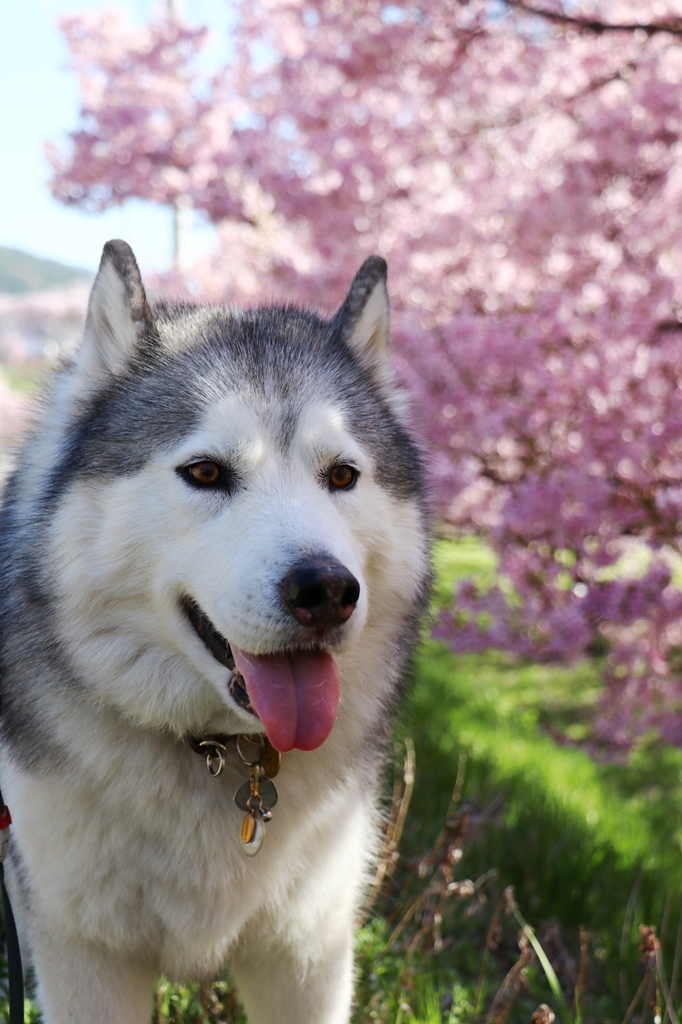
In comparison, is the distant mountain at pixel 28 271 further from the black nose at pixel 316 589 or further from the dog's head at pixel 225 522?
the black nose at pixel 316 589

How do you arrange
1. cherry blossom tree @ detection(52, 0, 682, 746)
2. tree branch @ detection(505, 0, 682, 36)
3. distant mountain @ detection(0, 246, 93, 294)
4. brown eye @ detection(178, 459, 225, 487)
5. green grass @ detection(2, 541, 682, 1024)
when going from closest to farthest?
brown eye @ detection(178, 459, 225, 487)
green grass @ detection(2, 541, 682, 1024)
tree branch @ detection(505, 0, 682, 36)
cherry blossom tree @ detection(52, 0, 682, 746)
distant mountain @ detection(0, 246, 93, 294)

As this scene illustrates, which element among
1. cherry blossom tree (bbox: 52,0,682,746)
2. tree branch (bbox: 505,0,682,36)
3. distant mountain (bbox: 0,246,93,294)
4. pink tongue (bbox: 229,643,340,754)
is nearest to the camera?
pink tongue (bbox: 229,643,340,754)

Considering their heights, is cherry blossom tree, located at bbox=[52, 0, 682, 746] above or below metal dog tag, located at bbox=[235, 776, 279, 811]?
above

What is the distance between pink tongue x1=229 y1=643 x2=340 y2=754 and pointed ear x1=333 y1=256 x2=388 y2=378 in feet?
3.06

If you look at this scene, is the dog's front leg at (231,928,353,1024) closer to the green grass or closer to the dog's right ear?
the green grass

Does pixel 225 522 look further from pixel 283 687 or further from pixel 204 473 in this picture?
pixel 283 687

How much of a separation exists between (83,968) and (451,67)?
16.9ft

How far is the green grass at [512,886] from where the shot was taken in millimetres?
2695

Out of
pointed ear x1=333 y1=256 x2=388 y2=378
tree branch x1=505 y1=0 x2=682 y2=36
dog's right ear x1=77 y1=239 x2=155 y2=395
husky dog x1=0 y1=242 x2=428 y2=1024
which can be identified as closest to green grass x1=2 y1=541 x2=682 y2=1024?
husky dog x1=0 y1=242 x2=428 y2=1024

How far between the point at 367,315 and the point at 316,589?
101 centimetres

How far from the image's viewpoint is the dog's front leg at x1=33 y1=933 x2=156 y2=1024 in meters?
2.01

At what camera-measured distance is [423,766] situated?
4.71 meters

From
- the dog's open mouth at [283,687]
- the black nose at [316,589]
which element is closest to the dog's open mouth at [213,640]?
the dog's open mouth at [283,687]

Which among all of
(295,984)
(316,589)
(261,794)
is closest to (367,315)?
(316,589)
